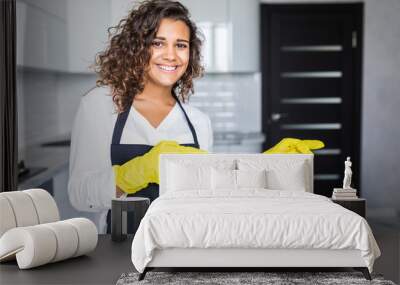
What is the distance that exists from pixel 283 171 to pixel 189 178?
0.82 metres

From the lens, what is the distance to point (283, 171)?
675 cm

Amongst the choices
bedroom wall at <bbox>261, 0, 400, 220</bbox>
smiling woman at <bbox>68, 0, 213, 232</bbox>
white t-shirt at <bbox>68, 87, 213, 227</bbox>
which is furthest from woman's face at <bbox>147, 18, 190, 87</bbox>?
bedroom wall at <bbox>261, 0, 400, 220</bbox>

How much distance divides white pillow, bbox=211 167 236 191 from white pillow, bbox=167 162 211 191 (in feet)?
0.21

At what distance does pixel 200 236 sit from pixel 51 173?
9.20 feet

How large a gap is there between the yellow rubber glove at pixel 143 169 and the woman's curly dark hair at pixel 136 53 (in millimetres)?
490

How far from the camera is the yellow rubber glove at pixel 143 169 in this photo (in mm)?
7457

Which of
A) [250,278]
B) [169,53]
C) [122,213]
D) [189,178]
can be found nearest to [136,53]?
[169,53]

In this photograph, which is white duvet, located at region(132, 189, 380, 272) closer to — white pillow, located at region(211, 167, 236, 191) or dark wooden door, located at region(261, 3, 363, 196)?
white pillow, located at region(211, 167, 236, 191)

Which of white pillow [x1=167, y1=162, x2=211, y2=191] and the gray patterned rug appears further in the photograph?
white pillow [x1=167, y1=162, x2=211, y2=191]

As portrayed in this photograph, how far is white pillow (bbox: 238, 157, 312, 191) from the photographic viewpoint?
6.70 meters

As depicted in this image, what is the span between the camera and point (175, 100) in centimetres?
757

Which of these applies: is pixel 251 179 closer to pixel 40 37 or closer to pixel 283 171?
pixel 283 171

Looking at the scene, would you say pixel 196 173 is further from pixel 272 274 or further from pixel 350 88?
pixel 350 88

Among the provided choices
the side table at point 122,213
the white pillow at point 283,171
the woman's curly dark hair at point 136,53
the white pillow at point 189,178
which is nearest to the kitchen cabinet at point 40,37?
the woman's curly dark hair at point 136,53
